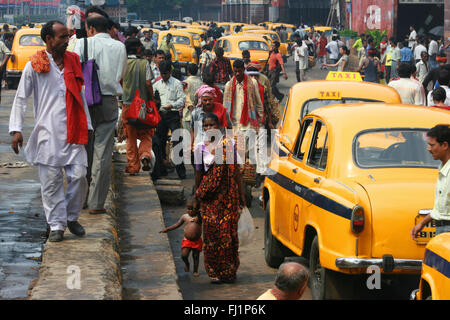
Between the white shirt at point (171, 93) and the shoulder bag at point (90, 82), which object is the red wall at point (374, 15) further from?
the shoulder bag at point (90, 82)

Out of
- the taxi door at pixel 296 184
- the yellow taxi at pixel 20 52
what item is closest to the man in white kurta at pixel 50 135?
the taxi door at pixel 296 184

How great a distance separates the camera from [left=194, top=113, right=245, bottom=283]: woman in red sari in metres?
7.57

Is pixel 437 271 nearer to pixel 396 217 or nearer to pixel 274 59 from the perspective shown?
pixel 396 217

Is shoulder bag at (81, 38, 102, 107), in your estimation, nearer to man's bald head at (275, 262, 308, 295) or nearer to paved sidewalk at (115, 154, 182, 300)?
paved sidewalk at (115, 154, 182, 300)

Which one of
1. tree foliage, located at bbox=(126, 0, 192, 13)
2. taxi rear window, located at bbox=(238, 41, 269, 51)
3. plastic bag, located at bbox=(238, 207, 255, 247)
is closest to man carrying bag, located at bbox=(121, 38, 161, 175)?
plastic bag, located at bbox=(238, 207, 255, 247)

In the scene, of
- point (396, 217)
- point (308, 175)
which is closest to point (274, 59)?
point (308, 175)

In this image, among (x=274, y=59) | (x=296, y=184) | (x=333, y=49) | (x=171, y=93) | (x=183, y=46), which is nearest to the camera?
(x=296, y=184)

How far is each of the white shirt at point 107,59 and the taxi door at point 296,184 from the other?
5.67 ft

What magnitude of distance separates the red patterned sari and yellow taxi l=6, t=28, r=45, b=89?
19543 millimetres

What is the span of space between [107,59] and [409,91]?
540 centimetres

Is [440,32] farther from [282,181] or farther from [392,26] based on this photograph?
[282,181]

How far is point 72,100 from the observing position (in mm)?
7121
